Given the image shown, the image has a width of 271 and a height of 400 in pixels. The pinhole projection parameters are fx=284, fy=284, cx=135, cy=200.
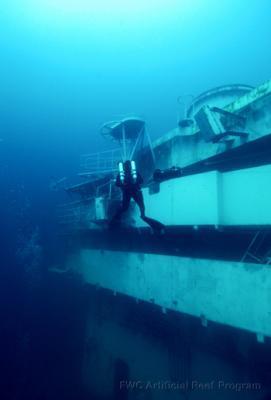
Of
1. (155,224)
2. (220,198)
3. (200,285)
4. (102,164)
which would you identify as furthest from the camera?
(102,164)

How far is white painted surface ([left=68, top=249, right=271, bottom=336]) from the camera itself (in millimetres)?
5371

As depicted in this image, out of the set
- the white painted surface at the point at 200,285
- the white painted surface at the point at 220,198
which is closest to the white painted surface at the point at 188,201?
the white painted surface at the point at 220,198

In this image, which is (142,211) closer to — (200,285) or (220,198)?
(220,198)

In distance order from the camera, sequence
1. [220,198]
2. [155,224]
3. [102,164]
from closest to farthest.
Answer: [220,198]
[155,224]
[102,164]

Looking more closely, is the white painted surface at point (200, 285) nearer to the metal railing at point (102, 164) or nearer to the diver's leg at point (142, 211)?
the diver's leg at point (142, 211)

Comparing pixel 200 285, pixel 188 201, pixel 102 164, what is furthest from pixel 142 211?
pixel 102 164

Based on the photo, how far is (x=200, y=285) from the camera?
6.64m

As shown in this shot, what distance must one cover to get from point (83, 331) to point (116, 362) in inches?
108

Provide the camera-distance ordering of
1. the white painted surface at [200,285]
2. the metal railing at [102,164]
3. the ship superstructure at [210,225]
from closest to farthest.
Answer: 1. the white painted surface at [200,285]
2. the ship superstructure at [210,225]
3. the metal railing at [102,164]

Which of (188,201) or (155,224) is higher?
(188,201)

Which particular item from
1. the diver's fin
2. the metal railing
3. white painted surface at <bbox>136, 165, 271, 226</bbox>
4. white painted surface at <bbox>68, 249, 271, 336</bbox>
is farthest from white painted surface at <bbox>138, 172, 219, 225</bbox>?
the metal railing

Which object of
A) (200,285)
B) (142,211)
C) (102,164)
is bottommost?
(200,285)

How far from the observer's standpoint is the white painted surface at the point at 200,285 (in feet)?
17.6

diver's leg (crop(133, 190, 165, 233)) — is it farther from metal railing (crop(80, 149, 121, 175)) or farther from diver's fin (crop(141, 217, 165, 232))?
metal railing (crop(80, 149, 121, 175))
